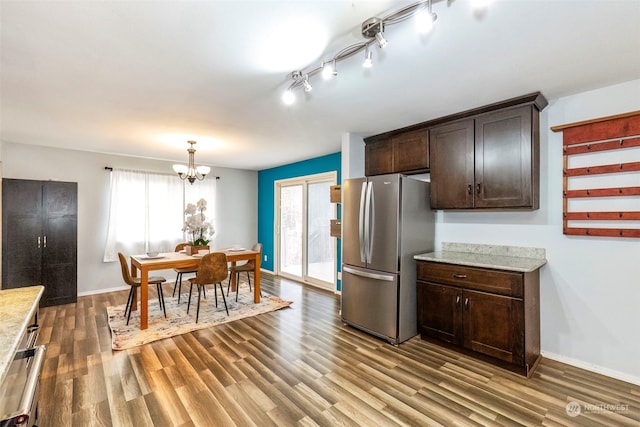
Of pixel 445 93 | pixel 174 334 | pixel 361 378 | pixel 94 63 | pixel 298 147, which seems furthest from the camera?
pixel 298 147

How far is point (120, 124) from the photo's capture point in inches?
133

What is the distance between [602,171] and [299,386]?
3106mm

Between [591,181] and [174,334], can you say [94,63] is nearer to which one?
[174,334]

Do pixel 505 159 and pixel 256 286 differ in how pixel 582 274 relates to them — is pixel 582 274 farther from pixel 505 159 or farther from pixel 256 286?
pixel 256 286

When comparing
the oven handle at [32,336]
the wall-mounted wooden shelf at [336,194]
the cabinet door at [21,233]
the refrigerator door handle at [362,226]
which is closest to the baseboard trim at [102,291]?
the cabinet door at [21,233]

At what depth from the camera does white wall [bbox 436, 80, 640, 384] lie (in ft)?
7.74

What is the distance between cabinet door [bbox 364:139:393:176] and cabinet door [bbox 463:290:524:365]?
1.78 m

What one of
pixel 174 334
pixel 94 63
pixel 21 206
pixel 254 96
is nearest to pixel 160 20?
pixel 94 63

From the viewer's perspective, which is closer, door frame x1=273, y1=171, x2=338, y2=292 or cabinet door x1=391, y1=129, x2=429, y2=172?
cabinet door x1=391, y1=129, x2=429, y2=172

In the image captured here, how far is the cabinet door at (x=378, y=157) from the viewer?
3.70 m

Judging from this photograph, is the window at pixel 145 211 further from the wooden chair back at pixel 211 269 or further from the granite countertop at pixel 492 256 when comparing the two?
the granite countertop at pixel 492 256

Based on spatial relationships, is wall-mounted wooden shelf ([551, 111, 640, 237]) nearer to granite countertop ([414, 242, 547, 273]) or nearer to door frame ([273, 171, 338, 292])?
granite countertop ([414, 242, 547, 273])

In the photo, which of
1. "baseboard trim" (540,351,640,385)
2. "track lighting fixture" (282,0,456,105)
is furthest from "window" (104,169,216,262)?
"baseboard trim" (540,351,640,385)

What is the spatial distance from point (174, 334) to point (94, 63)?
2.70 metres
